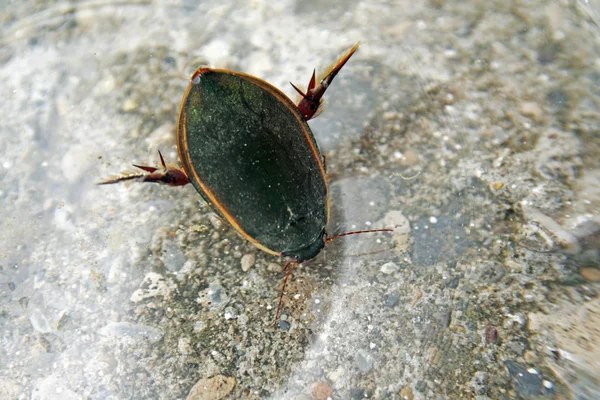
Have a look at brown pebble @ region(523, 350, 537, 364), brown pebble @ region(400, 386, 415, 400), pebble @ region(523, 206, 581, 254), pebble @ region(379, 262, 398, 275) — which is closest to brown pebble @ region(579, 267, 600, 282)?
pebble @ region(523, 206, 581, 254)

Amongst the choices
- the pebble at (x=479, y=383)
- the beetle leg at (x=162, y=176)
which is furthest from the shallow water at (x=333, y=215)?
the beetle leg at (x=162, y=176)

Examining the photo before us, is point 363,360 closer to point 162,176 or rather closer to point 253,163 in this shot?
point 253,163

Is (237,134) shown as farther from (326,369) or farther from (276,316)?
(326,369)

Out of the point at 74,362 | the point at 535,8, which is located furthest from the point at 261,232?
the point at 535,8

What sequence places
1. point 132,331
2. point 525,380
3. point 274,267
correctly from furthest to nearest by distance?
point 274,267 < point 132,331 < point 525,380

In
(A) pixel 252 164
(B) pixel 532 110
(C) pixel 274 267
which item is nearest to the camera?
(A) pixel 252 164

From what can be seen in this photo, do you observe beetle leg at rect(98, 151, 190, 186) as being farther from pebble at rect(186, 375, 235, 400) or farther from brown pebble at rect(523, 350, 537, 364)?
brown pebble at rect(523, 350, 537, 364)

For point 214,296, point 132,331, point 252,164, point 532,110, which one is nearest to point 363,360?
point 214,296
